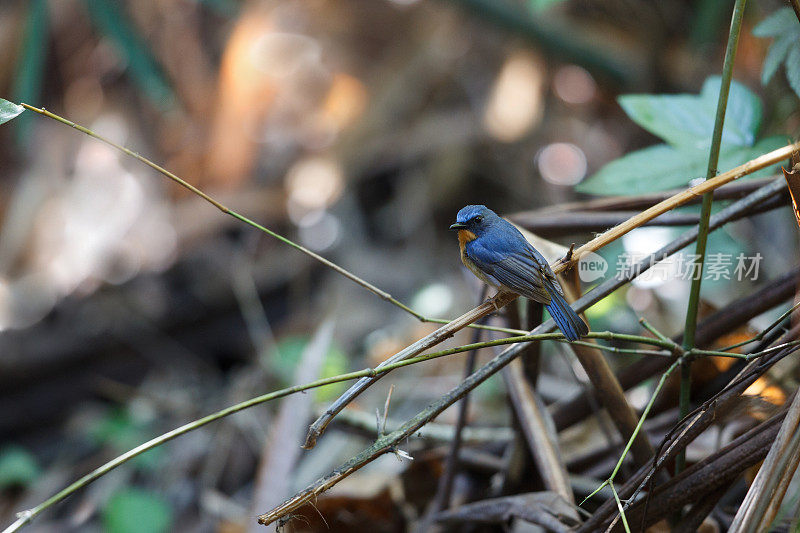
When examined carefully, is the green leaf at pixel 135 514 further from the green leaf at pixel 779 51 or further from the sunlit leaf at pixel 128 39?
the sunlit leaf at pixel 128 39

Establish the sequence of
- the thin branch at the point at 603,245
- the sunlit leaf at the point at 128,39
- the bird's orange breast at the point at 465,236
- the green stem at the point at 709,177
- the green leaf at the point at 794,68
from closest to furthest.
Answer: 1. the thin branch at the point at 603,245
2. the green stem at the point at 709,177
3. the green leaf at the point at 794,68
4. the bird's orange breast at the point at 465,236
5. the sunlit leaf at the point at 128,39

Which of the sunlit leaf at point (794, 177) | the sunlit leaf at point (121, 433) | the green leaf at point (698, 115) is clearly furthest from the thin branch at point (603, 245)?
the sunlit leaf at point (121, 433)

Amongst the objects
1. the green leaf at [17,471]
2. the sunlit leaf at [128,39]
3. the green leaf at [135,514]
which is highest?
the sunlit leaf at [128,39]

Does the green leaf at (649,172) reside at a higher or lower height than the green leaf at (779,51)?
lower

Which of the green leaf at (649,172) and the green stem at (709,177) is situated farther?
the green leaf at (649,172)

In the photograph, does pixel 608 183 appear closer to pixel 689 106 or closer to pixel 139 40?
pixel 689 106

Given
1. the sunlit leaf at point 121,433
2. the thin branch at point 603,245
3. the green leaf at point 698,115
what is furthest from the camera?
the sunlit leaf at point 121,433

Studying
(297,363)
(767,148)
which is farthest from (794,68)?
(297,363)

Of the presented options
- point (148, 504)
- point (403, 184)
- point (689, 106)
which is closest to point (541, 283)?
point (689, 106)
